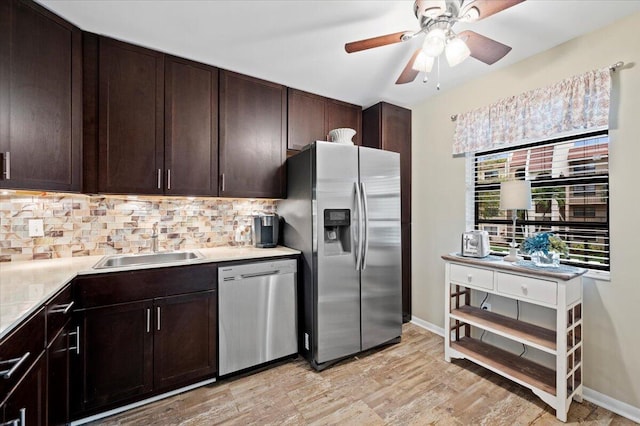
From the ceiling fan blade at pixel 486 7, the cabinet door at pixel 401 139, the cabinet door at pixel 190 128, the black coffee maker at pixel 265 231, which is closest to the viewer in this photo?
the ceiling fan blade at pixel 486 7

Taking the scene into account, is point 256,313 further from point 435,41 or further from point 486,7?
point 486,7

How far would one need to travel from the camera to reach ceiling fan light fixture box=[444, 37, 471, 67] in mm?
1532

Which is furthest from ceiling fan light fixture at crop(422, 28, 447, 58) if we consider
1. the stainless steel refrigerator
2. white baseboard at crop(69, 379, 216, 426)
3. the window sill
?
white baseboard at crop(69, 379, 216, 426)

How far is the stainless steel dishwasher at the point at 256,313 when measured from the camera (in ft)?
7.04

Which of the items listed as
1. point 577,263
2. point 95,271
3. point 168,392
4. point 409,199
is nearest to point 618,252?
point 577,263

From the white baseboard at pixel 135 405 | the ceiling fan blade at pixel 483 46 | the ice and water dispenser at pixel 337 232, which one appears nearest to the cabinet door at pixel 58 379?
the white baseboard at pixel 135 405

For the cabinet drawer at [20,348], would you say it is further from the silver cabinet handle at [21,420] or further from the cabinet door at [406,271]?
the cabinet door at [406,271]

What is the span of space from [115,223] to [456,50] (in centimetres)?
272

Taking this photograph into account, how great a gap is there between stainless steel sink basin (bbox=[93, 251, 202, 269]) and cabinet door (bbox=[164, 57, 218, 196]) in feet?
1.85

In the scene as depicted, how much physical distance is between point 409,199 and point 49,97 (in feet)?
10.4

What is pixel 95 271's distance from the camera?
5.70 ft

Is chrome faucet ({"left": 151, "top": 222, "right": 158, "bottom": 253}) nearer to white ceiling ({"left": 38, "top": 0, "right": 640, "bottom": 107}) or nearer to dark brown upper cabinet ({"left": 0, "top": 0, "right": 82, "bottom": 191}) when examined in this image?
dark brown upper cabinet ({"left": 0, "top": 0, "right": 82, "bottom": 191})

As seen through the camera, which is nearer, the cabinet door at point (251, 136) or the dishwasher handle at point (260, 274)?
the dishwasher handle at point (260, 274)

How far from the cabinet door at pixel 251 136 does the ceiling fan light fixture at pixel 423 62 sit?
1.39 m
